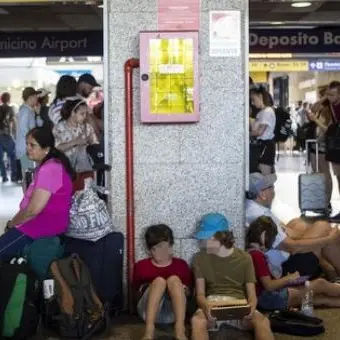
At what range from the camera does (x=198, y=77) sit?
541cm

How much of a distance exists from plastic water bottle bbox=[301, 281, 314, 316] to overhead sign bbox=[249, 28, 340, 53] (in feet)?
19.5

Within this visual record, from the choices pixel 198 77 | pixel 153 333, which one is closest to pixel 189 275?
pixel 153 333

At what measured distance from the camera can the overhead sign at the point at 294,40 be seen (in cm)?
1117

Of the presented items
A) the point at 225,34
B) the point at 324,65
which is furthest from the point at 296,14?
the point at 324,65

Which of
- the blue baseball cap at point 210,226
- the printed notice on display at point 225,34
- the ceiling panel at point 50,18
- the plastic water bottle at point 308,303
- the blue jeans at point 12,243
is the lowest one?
the plastic water bottle at point 308,303

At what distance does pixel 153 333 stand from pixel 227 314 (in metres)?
0.48

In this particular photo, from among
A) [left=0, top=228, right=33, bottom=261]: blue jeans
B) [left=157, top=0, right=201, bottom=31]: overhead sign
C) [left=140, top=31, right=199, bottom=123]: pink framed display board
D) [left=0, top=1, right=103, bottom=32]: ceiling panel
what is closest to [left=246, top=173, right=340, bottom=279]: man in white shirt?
[left=140, top=31, right=199, bottom=123]: pink framed display board

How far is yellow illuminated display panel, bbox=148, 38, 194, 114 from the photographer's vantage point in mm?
5379

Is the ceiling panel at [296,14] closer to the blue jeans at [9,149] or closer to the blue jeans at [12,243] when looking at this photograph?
the blue jeans at [12,243]

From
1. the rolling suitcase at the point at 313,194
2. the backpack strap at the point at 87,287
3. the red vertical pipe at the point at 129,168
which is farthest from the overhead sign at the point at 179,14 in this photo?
the rolling suitcase at the point at 313,194

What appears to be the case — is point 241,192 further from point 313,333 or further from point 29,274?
point 29,274

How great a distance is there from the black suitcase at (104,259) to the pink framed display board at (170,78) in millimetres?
858

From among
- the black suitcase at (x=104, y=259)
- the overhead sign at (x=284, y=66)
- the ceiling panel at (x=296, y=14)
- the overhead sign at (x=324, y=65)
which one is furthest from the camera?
the overhead sign at (x=284, y=66)

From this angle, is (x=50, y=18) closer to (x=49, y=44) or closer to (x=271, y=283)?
(x=49, y=44)
